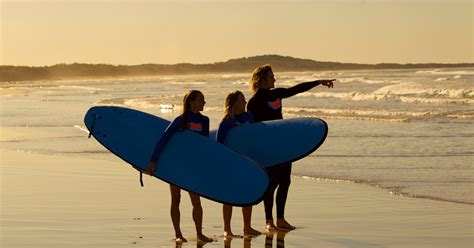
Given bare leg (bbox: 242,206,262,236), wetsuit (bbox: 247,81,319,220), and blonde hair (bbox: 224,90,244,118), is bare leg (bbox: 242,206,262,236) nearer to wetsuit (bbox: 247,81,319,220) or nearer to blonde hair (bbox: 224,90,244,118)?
wetsuit (bbox: 247,81,319,220)

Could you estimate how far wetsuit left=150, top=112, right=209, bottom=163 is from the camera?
810 centimetres

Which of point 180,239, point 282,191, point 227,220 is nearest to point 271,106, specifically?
point 282,191

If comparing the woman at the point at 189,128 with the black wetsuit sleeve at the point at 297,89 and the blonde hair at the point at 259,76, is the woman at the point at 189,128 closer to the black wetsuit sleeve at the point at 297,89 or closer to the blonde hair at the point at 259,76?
the blonde hair at the point at 259,76

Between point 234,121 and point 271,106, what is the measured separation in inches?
19.5

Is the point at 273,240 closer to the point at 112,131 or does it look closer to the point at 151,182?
the point at 112,131

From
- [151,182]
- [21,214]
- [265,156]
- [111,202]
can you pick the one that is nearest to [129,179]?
[151,182]

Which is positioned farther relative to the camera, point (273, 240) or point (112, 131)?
point (112, 131)

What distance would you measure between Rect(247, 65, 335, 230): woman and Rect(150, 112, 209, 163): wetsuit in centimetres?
69

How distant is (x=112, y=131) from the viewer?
8.87 metres

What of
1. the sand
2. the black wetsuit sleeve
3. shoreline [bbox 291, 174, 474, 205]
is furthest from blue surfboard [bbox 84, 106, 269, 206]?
shoreline [bbox 291, 174, 474, 205]

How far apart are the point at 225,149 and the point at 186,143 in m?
0.33

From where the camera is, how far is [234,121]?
8.40 meters

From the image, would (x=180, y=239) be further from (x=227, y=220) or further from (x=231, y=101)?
(x=231, y=101)

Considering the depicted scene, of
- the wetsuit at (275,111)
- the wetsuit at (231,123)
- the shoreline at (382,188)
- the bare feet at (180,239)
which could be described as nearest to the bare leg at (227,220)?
the bare feet at (180,239)
